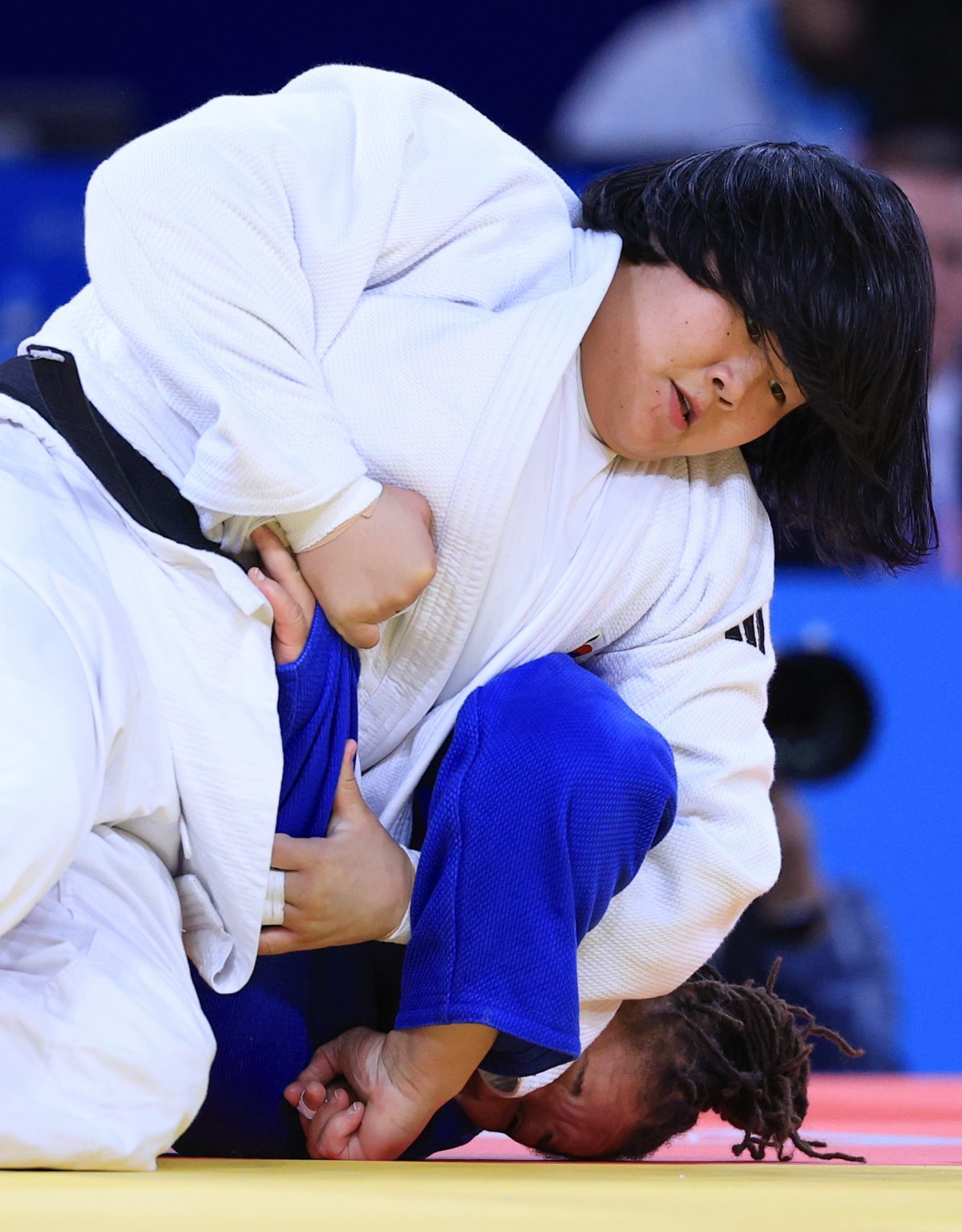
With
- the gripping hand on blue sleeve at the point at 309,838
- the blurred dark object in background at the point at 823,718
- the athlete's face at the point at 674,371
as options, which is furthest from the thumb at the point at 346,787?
the blurred dark object in background at the point at 823,718

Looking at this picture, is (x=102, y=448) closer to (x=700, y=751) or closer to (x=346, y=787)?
(x=346, y=787)

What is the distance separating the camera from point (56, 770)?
64 cm

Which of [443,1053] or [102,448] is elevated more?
[102,448]

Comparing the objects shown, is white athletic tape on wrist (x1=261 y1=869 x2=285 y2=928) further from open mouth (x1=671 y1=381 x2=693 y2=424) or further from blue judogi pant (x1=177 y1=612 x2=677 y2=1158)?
open mouth (x1=671 y1=381 x2=693 y2=424)

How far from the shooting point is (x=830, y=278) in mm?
827

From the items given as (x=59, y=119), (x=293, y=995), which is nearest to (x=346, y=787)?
(x=293, y=995)

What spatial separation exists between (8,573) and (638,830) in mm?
359

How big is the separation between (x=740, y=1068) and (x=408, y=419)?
486 millimetres

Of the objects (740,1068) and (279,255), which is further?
(740,1068)

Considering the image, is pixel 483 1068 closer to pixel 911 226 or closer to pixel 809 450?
pixel 809 450

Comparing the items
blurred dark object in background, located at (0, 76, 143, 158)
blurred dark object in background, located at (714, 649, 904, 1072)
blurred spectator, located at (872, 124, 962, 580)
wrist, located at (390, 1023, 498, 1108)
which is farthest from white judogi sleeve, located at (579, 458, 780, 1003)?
blurred dark object in background, located at (0, 76, 143, 158)

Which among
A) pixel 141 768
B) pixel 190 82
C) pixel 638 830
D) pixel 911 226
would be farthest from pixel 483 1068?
pixel 190 82

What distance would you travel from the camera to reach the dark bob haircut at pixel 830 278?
83cm

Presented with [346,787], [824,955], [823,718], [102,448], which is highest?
[102,448]
